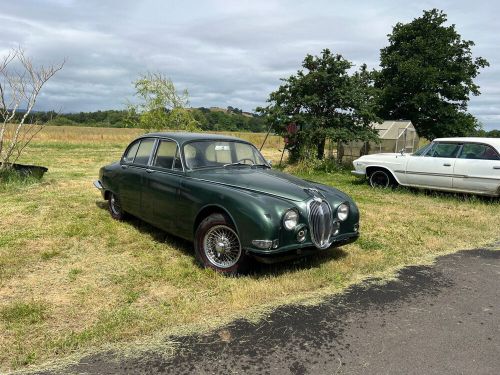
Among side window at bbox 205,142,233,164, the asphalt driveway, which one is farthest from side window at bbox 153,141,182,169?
the asphalt driveway

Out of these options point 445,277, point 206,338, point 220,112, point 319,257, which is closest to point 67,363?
point 206,338

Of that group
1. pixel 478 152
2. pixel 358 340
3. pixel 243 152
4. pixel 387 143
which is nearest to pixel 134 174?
pixel 243 152

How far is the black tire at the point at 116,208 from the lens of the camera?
690cm

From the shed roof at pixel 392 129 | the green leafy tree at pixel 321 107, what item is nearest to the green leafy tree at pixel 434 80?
the shed roof at pixel 392 129

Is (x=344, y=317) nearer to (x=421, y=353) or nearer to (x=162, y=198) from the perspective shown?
(x=421, y=353)

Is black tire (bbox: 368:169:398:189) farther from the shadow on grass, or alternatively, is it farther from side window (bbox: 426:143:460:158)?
the shadow on grass

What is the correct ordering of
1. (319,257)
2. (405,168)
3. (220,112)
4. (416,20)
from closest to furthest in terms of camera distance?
(319,257) < (405,168) < (416,20) < (220,112)

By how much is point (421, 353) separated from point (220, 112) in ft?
221

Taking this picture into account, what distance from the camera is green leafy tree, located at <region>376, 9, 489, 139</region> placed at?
2888cm

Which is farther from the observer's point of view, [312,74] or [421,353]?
[312,74]

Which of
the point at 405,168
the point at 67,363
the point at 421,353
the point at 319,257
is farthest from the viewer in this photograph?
the point at 405,168

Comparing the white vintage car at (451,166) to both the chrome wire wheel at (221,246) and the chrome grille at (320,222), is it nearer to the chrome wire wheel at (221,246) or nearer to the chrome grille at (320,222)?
the chrome grille at (320,222)

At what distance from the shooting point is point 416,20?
3027 cm

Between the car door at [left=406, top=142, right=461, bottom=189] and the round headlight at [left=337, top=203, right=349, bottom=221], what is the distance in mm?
5932
